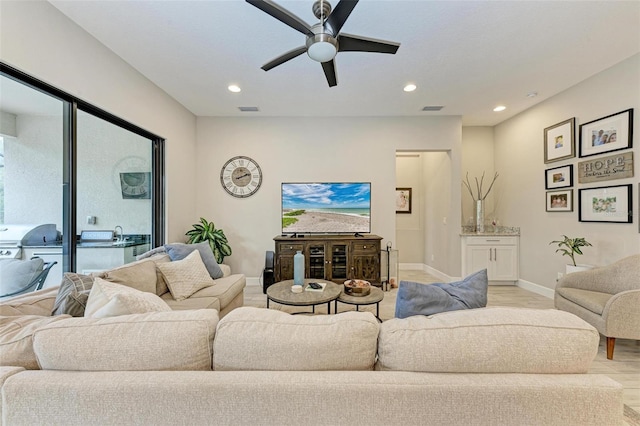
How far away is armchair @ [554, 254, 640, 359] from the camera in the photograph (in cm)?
207

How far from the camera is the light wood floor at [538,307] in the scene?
189 cm

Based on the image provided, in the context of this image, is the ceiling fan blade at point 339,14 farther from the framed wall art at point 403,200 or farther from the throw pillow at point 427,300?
the framed wall art at point 403,200

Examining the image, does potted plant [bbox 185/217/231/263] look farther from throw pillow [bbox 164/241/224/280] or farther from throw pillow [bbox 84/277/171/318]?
throw pillow [bbox 84/277/171/318]

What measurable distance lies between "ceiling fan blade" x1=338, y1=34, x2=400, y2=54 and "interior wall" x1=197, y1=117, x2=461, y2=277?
2.46 metres

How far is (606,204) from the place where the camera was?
2.96 m

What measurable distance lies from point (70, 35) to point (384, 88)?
3155 mm

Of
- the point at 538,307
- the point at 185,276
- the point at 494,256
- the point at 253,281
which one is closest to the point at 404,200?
the point at 494,256

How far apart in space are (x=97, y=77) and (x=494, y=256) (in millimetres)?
5640

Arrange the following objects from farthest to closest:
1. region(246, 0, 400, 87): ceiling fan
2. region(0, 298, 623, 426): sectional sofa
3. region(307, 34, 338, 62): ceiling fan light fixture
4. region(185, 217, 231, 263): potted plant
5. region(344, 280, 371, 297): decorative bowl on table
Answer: region(185, 217, 231, 263): potted plant, region(344, 280, 371, 297): decorative bowl on table, region(307, 34, 338, 62): ceiling fan light fixture, region(246, 0, 400, 87): ceiling fan, region(0, 298, 623, 426): sectional sofa

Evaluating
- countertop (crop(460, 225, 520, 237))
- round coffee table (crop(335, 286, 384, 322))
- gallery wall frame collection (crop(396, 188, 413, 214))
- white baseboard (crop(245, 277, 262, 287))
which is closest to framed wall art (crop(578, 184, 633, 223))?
countertop (crop(460, 225, 520, 237))

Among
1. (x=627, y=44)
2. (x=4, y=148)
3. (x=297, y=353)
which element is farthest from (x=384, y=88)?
(x=4, y=148)

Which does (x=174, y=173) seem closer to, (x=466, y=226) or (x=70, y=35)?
(x=70, y=35)

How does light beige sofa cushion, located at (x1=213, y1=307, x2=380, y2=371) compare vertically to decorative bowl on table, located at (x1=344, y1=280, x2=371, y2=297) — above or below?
above

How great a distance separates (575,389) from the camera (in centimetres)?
77
